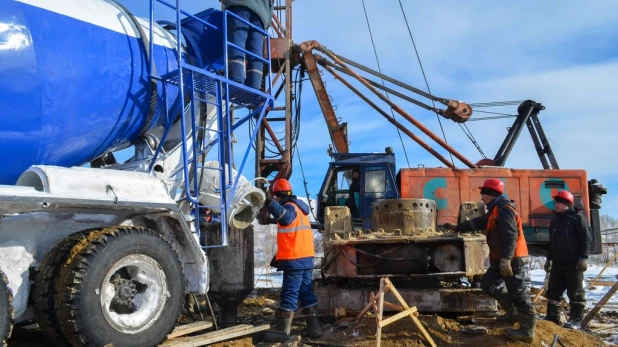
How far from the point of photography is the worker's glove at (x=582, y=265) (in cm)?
641

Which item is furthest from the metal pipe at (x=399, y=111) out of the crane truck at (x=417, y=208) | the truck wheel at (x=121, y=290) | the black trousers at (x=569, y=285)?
the truck wheel at (x=121, y=290)

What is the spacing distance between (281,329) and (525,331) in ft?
7.85

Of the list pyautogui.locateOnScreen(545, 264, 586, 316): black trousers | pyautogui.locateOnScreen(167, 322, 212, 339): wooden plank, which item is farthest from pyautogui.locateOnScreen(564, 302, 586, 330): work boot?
pyautogui.locateOnScreen(167, 322, 212, 339): wooden plank

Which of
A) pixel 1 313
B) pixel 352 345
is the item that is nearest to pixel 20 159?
pixel 1 313

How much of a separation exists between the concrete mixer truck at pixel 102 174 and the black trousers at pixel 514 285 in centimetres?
266

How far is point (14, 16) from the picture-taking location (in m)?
3.49

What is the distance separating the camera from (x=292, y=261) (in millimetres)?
5473

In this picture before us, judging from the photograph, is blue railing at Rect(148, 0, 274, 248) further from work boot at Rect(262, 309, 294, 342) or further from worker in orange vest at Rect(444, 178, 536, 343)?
worker in orange vest at Rect(444, 178, 536, 343)

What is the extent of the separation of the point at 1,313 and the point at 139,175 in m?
1.42

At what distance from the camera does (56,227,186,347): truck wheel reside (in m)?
3.36

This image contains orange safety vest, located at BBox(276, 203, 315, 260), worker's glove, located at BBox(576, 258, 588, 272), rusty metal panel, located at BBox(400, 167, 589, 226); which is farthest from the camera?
rusty metal panel, located at BBox(400, 167, 589, 226)

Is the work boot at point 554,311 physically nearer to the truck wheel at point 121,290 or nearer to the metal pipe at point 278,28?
the truck wheel at point 121,290

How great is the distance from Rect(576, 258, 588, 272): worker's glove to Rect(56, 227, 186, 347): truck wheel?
4.91 metres

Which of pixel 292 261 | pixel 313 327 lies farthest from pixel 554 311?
pixel 292 261
